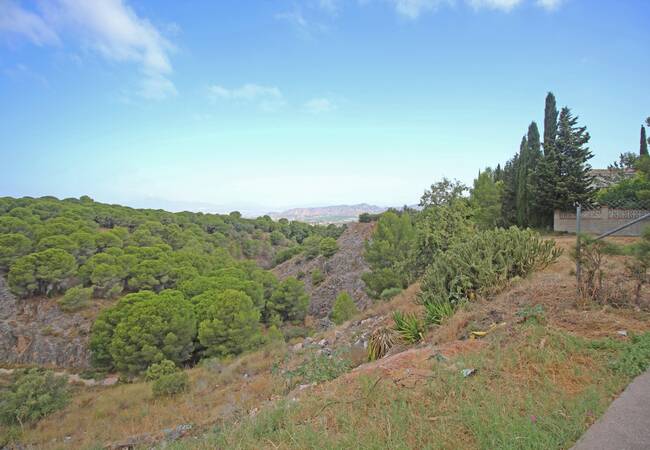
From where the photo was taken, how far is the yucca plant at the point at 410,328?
566 cm

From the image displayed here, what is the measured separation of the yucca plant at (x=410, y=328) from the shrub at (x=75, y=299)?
2575cm

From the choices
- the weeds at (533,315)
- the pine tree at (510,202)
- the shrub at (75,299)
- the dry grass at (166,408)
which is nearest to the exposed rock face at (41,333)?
the shrub at (75,299)

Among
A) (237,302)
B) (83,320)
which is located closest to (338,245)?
(237,302)

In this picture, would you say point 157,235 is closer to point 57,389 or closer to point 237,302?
point 237,302

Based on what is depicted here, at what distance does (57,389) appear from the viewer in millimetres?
11438

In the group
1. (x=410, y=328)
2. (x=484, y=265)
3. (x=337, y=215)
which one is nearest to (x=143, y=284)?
(x=410, y=328)

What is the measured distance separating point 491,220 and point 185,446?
27.1 meters

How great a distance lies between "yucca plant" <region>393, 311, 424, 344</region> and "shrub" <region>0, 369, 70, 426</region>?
38.3 feet

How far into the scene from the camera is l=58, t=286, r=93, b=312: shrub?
23.3 m

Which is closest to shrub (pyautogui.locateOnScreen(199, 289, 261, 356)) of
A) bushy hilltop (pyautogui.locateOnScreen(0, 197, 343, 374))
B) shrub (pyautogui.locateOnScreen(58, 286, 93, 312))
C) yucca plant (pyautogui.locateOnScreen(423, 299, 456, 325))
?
bushy hilltop (pyautogui.locateOnScreen(0, 197, 343, 374))

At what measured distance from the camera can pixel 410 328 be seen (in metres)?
5.79

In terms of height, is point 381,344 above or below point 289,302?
above

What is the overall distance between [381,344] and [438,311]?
45.7 inches

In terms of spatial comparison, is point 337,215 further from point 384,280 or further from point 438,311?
point 438,311
